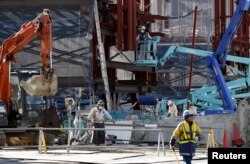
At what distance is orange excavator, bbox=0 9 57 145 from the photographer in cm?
2655

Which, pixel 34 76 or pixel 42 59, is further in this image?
pixel 42 59

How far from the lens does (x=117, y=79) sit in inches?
2077

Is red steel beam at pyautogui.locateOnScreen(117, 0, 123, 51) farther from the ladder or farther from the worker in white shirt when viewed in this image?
the worker in white shirt

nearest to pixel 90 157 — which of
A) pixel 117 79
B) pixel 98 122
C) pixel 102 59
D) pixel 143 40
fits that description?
pixel 98 122

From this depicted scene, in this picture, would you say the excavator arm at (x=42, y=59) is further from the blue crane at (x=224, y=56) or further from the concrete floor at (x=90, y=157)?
the blue crane at (x=224, y=56)

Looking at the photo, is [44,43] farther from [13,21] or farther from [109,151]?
[13,21]

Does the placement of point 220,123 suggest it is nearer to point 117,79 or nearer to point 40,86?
point 40,86

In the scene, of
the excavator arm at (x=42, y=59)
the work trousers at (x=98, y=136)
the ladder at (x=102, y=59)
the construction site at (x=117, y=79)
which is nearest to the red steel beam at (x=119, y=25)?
the construction site at (x=117, y=79)

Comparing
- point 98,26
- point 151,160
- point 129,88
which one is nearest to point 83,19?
point 98,26

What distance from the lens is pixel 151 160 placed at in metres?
21.6

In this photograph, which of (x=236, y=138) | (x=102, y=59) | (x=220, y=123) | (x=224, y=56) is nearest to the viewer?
(x=236, y=138)

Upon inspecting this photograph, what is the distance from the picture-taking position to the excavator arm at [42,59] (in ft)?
87.0

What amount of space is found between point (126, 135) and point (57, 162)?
29.7ft

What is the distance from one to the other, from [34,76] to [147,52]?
2513 centimetres
